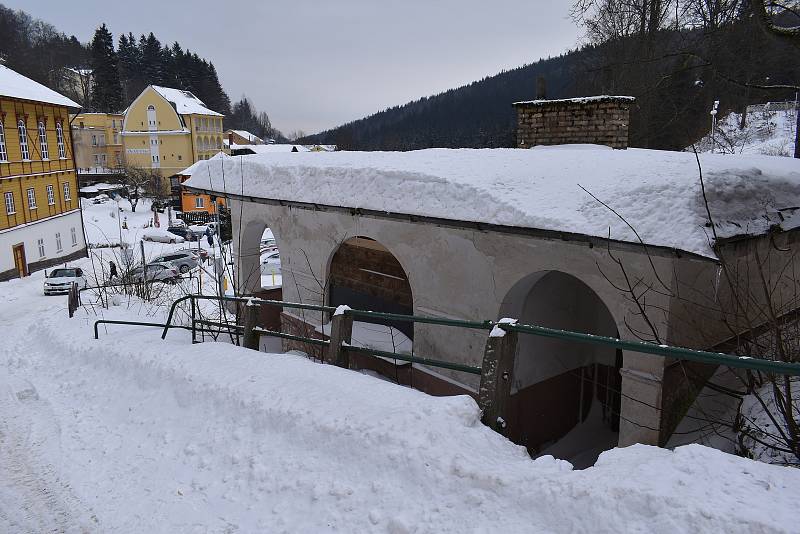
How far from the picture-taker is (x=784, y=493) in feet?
9.36

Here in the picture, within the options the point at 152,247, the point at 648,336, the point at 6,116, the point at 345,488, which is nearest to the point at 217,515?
the point at 345,488

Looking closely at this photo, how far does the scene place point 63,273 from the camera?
79.0 ft

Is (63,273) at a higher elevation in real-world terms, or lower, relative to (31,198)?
lower

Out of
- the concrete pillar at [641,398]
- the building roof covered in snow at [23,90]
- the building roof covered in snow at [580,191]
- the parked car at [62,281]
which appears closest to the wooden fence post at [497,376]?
the building roof covered in snow at [580,191]

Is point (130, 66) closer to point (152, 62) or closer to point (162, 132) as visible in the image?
point (152, 62)

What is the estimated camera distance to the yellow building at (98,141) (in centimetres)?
7056

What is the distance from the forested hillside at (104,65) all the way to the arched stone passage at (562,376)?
3115 inches

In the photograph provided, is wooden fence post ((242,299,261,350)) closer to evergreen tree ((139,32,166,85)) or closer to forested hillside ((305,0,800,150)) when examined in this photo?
forested hillside ((305,0,800,150))

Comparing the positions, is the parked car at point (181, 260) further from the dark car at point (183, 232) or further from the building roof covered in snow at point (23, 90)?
the dark car at point (183, 232)

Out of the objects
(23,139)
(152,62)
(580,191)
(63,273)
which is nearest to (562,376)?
(580,191)

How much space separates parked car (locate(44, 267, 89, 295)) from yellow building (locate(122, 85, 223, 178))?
4484cm

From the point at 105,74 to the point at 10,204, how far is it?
194 feet

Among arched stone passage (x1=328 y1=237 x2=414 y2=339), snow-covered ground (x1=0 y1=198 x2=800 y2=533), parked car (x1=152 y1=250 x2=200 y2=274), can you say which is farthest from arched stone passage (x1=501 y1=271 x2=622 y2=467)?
parked car (x1=152 y1=250 x2=200 y2=274)

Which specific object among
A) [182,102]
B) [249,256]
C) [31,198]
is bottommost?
[249,256]
